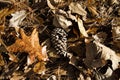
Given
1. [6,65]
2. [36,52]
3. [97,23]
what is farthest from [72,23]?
[6,65]

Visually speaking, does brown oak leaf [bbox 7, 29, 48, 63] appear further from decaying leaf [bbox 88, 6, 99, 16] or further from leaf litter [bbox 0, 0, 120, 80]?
decaying leaf [bbox 88, 6, 99, 16]

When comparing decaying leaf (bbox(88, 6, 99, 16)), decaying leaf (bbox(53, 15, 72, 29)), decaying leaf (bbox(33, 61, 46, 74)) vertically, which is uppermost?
decaying leaf (bbox(88, 6, 99, 16))

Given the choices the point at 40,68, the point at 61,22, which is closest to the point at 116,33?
the point at 61,22

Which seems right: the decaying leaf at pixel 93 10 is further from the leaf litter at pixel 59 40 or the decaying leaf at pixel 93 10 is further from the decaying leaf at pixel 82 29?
the decaying leaf at pixel 82 29

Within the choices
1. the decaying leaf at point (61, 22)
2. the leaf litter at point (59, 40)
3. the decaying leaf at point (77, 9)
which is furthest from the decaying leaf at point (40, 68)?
the decaying leaf at point (77, 9)

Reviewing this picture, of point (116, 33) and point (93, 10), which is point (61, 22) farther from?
point (116, 33)

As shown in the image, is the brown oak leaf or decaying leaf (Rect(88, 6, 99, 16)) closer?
the brown oak leaf

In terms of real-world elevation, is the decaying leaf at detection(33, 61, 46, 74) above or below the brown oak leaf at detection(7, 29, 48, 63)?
below

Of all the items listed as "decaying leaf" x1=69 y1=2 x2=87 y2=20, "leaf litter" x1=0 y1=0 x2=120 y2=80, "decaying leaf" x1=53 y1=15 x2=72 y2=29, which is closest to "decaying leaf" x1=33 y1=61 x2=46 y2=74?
"leaf litter" x1=0 y1=0 x2=120 y2=80
